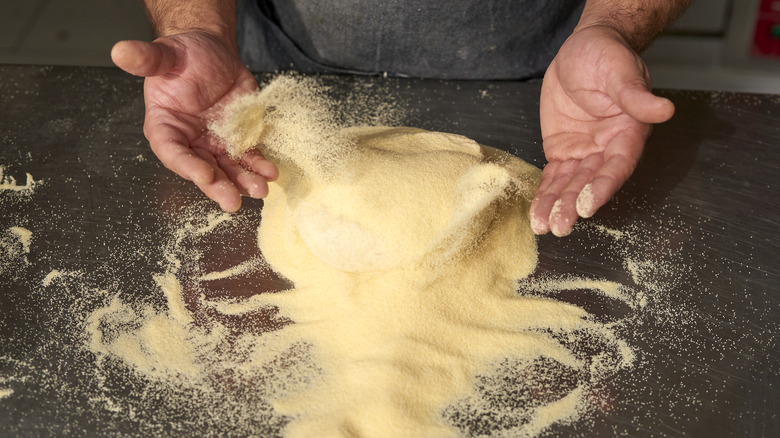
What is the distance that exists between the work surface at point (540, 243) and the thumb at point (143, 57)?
243mm

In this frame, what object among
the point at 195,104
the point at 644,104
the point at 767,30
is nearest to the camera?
the point at 644,104

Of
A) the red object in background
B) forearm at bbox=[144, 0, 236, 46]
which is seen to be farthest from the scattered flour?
the red object in background

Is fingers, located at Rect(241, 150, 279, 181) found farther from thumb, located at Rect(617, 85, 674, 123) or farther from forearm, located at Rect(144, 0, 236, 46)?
thumb, located at Rect(617, 85, 674, 123)

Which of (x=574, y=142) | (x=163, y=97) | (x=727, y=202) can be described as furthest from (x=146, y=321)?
(x=727, y=202)

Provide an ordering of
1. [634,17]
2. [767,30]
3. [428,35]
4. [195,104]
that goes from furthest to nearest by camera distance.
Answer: [767,30] → [428,35] → [634,17] → [195,104]

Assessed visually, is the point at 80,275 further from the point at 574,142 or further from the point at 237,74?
the point at 574,142

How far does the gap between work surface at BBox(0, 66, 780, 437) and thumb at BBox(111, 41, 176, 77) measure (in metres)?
0.24

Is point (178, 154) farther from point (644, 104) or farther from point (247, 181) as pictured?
point (644, 104)

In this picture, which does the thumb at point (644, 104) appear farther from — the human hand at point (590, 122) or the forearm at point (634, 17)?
the forearm at point (634, 17)

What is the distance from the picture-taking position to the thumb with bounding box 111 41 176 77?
0.98 m

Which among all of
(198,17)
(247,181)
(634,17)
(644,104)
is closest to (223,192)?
(247,181)

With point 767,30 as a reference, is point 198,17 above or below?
above

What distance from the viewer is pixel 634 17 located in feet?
4.21

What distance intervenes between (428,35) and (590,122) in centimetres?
47
